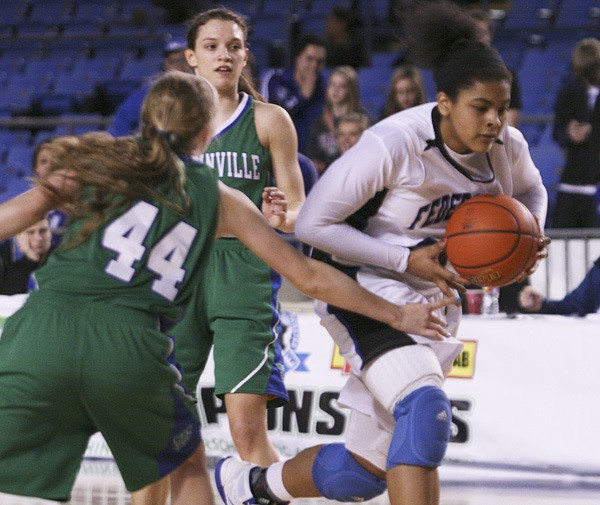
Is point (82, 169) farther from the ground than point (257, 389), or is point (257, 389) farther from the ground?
point (82, 169)

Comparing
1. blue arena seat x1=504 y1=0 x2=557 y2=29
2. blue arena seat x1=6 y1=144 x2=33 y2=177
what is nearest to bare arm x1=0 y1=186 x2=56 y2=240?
blue arena seat x1=504 y1=0 x2=557 y2=29

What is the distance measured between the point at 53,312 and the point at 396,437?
3.90ft

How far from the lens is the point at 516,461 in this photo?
573 cm

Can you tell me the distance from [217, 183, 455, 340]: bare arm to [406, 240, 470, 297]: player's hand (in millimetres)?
110

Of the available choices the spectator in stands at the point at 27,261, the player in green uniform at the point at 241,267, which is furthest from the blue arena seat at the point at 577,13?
the player in green uniform at the point at 241,267

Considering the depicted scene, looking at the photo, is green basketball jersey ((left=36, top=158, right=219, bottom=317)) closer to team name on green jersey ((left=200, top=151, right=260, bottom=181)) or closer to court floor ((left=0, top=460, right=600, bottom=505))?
team name on green jersey ((left=200, top=151, right=260, bottom=181))

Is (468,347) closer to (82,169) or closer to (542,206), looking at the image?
(542,206)

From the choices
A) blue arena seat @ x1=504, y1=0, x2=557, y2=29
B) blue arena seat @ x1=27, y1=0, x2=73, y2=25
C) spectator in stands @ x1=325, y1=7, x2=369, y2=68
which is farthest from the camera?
blue arena seat @ x1=27, y1=0, x2=73, y2=25

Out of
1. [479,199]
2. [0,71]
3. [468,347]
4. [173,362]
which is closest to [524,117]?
[468,347]

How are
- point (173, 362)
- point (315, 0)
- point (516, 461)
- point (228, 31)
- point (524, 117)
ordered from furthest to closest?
point (315, 0)
point (524, 117)
point (516, 461)
point (228, 31)
point (173, 362)

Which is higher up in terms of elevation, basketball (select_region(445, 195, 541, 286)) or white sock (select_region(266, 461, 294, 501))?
basketball (select_region(445, 195, 541, 286))

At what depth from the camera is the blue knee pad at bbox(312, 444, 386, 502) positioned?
3828 mm

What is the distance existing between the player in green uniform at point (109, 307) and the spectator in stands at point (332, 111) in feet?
16.0

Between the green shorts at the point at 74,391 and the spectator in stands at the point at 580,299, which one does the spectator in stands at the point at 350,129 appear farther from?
the green shorts at the point at 74,391
